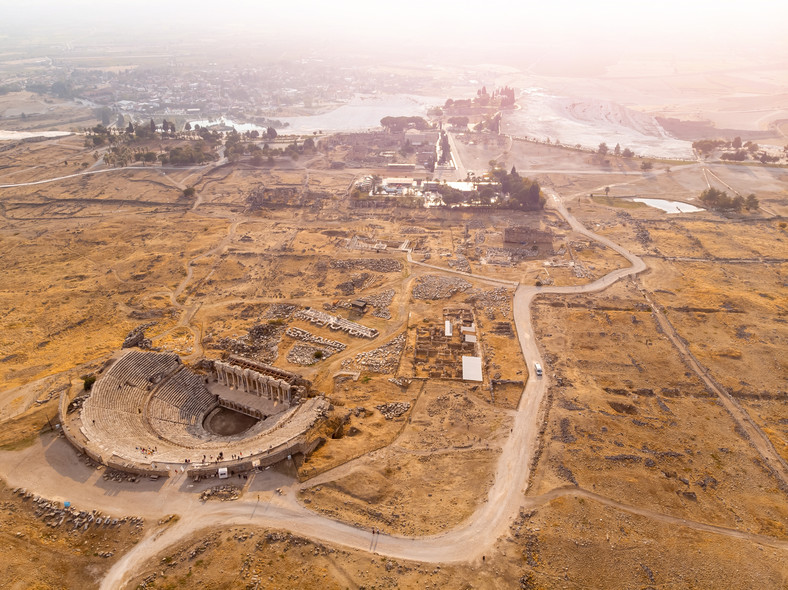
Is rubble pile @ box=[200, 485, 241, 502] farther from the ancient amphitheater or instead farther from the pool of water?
the pool of water

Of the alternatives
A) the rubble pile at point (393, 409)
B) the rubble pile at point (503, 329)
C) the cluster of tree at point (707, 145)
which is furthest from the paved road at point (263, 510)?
the cluster of tree at point (707, 145)

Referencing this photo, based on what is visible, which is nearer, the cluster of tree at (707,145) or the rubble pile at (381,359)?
the rubble pile at (381,359)

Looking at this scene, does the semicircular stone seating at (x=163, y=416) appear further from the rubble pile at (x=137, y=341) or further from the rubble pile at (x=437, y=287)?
the rubble pile at (x=437, y=287)

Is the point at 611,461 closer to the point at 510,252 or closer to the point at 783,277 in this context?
the point at 510,252

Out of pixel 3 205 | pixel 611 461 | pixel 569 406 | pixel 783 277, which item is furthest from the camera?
pixel 3 205

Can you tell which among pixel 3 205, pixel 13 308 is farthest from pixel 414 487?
pixel 3 205

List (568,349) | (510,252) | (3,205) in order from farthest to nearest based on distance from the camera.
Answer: (3,205), (510,252), (568,349)

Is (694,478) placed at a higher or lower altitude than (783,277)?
lower

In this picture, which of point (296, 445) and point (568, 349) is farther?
point (568, 349)

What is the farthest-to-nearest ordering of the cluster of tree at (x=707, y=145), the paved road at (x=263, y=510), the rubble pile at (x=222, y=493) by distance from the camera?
the cluster of tree at (x=707, y=145), the rubble pile at (x=222, y=493), the paved road at (x=263, y=510)
